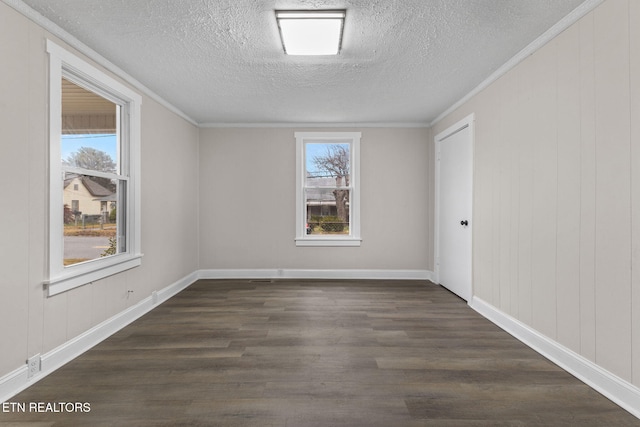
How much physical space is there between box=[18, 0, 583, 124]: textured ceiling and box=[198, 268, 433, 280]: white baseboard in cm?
254

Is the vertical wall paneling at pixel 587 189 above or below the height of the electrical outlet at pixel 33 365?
above

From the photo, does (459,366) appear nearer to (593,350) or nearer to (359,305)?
(593,350)

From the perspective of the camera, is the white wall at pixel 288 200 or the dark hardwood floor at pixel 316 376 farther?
the white wall at pixel 288 200

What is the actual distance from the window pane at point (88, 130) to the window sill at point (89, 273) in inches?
33.6

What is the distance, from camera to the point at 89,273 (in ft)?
8.52

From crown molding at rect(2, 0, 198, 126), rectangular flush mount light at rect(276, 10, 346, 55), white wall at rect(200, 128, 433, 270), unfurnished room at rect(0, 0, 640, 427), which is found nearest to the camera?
Result: unfurnished room at rect(0, 0, 640, 427)

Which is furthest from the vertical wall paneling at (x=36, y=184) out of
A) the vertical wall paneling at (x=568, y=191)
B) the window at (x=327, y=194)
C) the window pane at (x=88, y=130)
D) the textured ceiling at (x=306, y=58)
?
the vertical wall paneling at (x=568, y=191)

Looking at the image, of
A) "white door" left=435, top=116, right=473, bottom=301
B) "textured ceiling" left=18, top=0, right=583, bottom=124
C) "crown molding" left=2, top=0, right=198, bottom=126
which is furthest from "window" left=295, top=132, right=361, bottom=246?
"crown molding" left=2, top=0, right=198, bottom=126

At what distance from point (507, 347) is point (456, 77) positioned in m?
2.59

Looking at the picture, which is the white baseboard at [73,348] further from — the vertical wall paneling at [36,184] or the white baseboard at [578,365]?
the white baseboard at [578,365]

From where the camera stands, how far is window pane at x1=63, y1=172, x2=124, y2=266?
2.50 meters

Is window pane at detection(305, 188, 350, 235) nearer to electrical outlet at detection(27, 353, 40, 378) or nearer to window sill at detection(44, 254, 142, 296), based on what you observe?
window sill at detection(44, 254, 142, 296)

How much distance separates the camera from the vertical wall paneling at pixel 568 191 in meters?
2.16

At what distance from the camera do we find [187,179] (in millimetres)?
4602
